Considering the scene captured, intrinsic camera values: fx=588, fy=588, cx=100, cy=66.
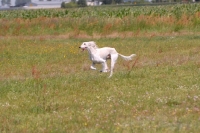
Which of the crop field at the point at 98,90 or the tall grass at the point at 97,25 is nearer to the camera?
the crop field at the point at 98,90

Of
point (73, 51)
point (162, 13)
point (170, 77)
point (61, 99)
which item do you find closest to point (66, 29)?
point (162, 13)

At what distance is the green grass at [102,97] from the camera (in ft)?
32.9

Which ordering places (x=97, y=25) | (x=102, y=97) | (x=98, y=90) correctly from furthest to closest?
(x=97, y=25)
(x=98, y=90)
(x=102, y=97)

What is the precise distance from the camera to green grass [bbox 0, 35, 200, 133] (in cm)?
1004

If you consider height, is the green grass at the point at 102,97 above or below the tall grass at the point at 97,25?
above

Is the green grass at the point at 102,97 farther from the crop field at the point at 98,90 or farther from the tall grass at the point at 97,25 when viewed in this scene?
the tall grass at the point at 97,25

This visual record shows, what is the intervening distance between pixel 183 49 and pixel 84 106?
1247cm

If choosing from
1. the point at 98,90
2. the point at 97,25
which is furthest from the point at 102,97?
the point at 97,25

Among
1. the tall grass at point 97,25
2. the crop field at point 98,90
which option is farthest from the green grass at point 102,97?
the tall grass at point 97,25

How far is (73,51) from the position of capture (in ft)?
77.8

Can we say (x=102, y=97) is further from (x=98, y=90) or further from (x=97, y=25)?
(x=97, y=25)

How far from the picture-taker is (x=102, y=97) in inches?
491

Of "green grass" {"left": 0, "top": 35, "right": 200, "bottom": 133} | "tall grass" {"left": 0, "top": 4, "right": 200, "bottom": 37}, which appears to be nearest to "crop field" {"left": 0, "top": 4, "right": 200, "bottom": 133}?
"green grass" {"left": 0, "top": 35, "right": 200, "bottom": 133}

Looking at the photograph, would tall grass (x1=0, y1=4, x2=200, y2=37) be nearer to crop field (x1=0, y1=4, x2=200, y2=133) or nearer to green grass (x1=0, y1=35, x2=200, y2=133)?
crop field (x1=0, y1=4, x2=200, y2=133)
